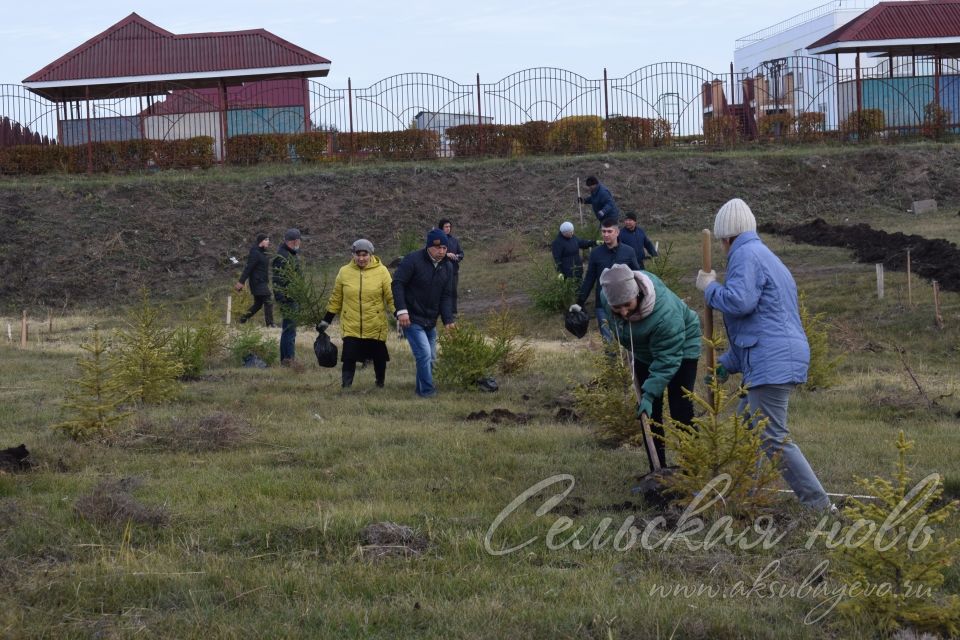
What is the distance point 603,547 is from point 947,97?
3058 centimetres

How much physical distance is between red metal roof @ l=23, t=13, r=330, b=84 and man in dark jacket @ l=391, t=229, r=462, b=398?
22.9 metres

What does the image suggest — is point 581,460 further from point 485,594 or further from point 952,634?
point 952,634

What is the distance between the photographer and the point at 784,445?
5.91 metres

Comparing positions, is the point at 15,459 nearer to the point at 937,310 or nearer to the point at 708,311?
the point at 708,311

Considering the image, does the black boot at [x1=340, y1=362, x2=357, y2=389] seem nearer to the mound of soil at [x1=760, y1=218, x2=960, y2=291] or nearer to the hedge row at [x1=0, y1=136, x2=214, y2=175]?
the mound of soil at [x1=760, y1=218, x2=960, y2=291]

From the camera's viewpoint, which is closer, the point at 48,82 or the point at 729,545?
the point at 729,545

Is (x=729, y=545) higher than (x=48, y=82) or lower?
lower

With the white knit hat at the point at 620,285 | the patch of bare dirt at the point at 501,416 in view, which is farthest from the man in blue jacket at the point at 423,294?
the white knit hat at the point at 620,285

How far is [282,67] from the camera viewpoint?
3253 centimetres

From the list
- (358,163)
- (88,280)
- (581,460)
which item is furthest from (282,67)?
(581,460)

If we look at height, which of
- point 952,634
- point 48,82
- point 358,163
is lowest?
point 952,634

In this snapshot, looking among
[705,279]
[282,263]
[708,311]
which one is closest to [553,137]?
Result: [282,263]

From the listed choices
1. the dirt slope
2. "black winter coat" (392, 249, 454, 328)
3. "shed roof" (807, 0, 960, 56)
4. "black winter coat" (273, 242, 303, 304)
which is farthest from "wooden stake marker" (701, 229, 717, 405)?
"shed roof" (807, 0, 960, 56)

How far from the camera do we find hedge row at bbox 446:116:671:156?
102ft
